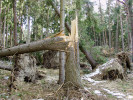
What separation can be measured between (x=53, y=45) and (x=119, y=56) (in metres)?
5.21

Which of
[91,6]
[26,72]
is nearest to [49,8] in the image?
[91,6]

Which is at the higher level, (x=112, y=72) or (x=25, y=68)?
(x=25, y=68)

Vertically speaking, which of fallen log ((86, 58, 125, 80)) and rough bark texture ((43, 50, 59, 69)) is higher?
rough bark texture ((43, 50, 59, 69))


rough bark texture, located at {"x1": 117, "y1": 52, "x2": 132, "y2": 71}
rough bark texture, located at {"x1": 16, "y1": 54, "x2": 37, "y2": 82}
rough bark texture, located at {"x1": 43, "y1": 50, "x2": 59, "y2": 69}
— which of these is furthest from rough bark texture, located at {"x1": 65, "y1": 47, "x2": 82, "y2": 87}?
rough bark texture, located at {"x1": 43, "y1": 50, "x2": 59, "y2": 69}

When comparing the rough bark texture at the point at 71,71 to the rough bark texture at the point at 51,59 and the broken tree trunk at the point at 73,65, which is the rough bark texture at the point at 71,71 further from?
the rough bark texture at the point at 51,59

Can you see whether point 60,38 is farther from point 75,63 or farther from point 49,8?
point 49,8

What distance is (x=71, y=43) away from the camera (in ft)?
12.6

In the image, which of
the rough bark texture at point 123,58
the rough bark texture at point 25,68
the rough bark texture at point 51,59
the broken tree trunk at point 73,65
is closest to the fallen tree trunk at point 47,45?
the broken tree trunk at point 73,65

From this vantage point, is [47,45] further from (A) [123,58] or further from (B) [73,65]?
(A) [123,58]

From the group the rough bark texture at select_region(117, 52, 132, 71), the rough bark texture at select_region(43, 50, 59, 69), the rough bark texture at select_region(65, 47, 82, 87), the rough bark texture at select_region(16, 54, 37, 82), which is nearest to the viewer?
the rough bark texture at select_region(65, 47, 82, 87)

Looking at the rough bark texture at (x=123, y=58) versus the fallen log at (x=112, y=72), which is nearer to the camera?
the fallen log at (x=112, y=72)

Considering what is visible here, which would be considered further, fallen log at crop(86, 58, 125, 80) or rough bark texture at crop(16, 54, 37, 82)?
fallen log at crop(86, 58, 125, 80)

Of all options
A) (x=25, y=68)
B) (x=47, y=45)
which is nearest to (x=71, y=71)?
(x=47, y=45)

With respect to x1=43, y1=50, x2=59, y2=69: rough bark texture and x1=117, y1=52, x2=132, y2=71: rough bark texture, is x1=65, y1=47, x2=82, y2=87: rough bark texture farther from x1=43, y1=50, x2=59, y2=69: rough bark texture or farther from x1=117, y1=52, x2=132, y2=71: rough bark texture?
x1=43, y1=50, x2=59, y2=69: rough bark texture
